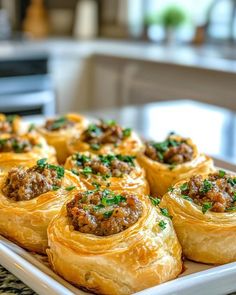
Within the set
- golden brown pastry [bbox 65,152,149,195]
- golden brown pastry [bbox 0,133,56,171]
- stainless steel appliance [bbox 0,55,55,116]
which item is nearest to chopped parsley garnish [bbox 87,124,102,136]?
golden brown pastry [bbox 0,133,56,171]

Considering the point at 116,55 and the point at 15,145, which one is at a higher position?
the point at 15,145

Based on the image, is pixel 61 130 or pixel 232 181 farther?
pixel 61 130

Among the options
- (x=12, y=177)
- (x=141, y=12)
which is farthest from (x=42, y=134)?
(x=141, y=12)

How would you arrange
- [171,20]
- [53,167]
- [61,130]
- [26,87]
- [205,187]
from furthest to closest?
[171,20], [26,87], [61,130], [53,167], [205,187]

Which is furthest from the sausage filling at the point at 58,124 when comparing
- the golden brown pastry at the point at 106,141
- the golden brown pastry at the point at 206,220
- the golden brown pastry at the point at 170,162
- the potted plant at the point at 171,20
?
the potted plant at the point at 171,20

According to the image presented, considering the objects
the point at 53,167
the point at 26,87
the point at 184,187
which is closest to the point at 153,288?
the point at 184,187

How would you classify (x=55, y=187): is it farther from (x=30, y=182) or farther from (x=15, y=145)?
(x=15, y=145)

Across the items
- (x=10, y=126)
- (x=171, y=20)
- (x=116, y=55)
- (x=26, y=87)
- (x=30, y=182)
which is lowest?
(x=26, y=87)

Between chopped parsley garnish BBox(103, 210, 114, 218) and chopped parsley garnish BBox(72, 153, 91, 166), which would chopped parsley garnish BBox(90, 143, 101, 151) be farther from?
chopped parsley garnish BBox(103, 210, 114, 218)
